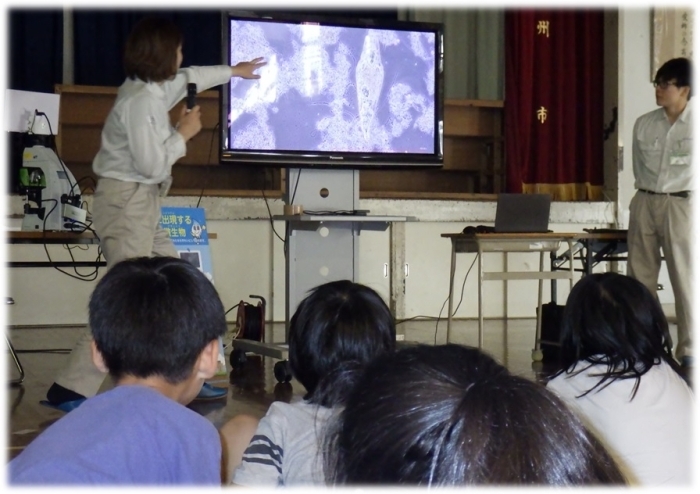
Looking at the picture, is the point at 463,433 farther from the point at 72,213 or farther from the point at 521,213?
the point at 521,213

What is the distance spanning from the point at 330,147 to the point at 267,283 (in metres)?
2.22

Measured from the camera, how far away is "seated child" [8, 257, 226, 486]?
0.83 meters

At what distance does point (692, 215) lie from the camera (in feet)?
14.0

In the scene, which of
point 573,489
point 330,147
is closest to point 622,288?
point 573,489

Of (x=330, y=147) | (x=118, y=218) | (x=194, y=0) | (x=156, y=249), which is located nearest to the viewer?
(x=118, y=218)

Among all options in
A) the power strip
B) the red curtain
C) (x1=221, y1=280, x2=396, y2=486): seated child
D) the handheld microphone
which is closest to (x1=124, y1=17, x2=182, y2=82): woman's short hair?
the handheld microphone

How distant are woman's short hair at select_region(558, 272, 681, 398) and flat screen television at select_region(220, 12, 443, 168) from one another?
235 cm

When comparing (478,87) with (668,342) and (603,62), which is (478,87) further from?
(668,342)

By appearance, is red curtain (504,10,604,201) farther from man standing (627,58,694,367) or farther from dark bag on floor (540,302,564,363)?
dark bag on floor (540,302,564,363)

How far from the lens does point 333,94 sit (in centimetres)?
393

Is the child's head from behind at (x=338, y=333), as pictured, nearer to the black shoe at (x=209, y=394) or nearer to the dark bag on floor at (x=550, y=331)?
the black shoe at (x=209, y=394)

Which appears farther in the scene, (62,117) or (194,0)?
(194,0)

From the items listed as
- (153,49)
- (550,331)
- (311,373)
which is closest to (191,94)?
(153,49)

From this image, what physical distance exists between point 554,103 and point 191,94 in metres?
3.97
